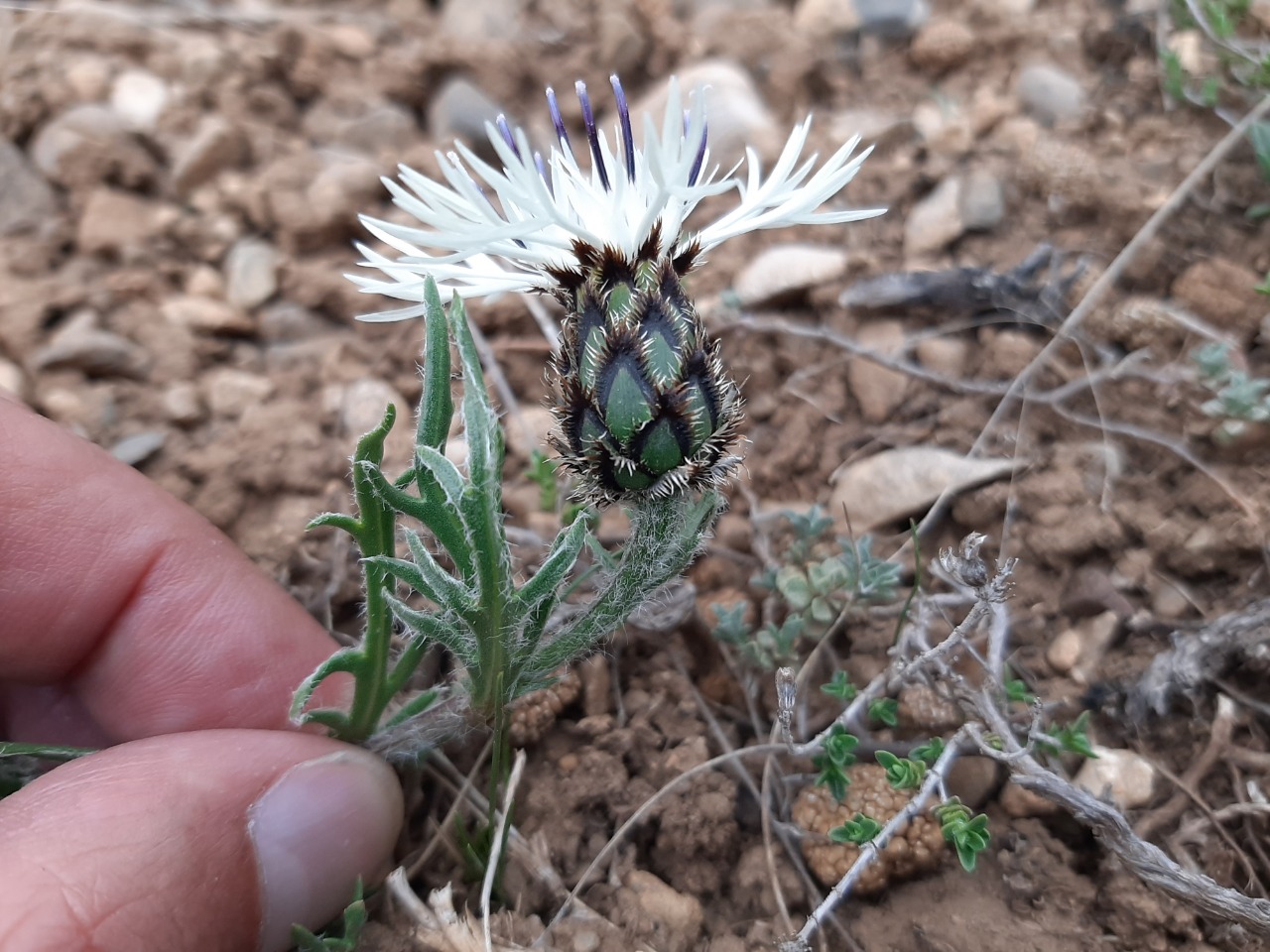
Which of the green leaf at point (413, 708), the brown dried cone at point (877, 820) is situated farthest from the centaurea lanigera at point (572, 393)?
the brown dried cone at point (877, 820)

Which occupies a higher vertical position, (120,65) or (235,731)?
(120,65)

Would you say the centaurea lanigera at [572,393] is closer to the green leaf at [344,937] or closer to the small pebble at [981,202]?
the green leaf at [344,937]

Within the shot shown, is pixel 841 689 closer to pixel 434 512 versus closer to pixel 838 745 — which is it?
pixel 838 745

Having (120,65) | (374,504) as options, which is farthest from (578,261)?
(120,65)

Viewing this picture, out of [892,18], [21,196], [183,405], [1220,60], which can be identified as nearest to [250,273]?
[183,405]

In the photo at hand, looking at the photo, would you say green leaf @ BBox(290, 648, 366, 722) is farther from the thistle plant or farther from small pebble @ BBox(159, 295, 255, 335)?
small pebble @ BBox(159, 295, 255, 335)

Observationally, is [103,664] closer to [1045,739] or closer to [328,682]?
[328,682]
